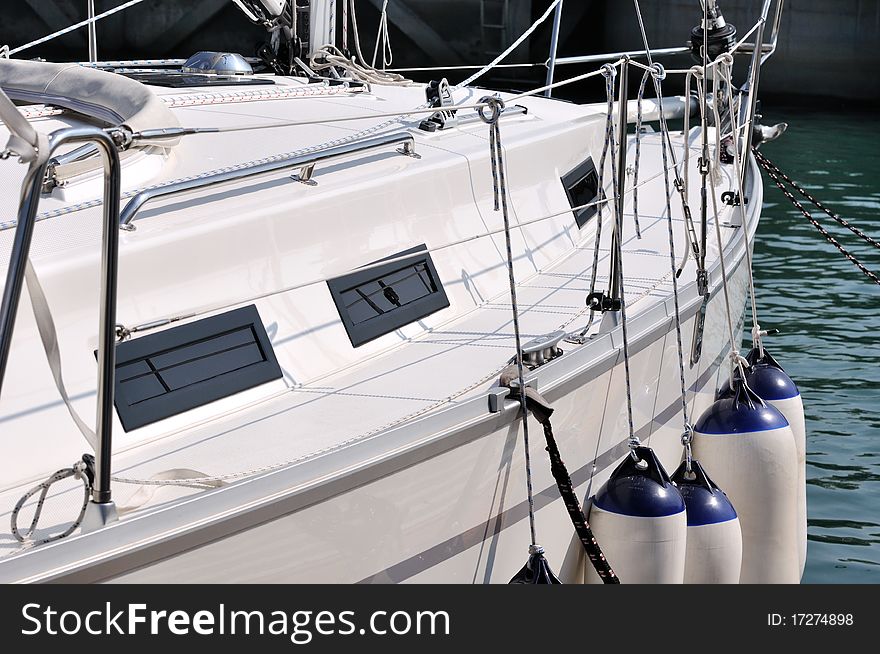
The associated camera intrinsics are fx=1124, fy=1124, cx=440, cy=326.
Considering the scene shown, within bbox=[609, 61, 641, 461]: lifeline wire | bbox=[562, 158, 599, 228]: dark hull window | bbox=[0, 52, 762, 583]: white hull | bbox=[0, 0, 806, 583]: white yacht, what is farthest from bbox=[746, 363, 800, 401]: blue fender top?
bbox=[609, 61, 641, 461]: lifeline wire

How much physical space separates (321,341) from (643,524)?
88 cm

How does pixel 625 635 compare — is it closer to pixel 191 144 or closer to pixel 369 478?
pixel 369 478

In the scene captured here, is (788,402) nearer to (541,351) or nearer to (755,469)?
(755,469)

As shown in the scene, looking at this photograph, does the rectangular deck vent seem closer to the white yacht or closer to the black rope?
the white yacht

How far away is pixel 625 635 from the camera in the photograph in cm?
221

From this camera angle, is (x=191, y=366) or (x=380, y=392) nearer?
(x=191, y=366)

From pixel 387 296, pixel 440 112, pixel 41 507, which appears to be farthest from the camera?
pixel 440 112

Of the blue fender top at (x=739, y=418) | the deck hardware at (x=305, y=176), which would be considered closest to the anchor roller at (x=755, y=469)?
the blue fender top at (x=739, y=418)

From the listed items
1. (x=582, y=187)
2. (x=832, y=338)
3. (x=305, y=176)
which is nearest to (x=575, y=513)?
(x=305, y=176)

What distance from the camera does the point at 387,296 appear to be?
288 centimetres

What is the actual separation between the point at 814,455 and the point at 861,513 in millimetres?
503

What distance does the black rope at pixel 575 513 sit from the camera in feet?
8.12

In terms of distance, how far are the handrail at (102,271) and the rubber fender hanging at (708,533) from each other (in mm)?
1666

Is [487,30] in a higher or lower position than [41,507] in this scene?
lower
